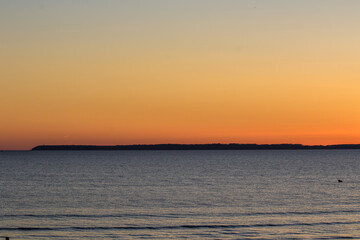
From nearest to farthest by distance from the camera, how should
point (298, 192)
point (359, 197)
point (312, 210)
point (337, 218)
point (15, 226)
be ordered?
point (15, 226), point (337, 218), point (312, 210), point (359, 197), point (298, 192)

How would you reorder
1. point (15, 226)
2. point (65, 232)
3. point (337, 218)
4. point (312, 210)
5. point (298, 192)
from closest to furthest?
point (65, 232) → point (15, 226) → point (337, 218) → point (312, 210) → point (298, 192)

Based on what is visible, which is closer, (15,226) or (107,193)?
(15,226)

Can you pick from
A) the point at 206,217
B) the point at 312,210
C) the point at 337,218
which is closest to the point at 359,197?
the point at 312,210

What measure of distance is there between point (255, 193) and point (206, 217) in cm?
2238

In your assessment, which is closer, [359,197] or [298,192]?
[359,197]

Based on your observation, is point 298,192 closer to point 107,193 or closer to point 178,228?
point 107,193

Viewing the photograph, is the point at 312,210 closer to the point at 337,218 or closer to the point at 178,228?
the point at 337,218

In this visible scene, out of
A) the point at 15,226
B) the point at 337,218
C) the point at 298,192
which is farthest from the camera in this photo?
the point at 298,192

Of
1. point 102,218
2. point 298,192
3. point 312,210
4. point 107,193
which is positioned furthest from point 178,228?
point 298,192

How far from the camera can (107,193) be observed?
66812mm

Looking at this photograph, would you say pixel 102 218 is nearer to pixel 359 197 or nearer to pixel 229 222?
pixel 229 222

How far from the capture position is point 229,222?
43.8m

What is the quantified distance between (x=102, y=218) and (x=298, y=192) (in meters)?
32.6

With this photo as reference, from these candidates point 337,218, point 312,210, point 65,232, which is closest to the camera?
point 65,232
